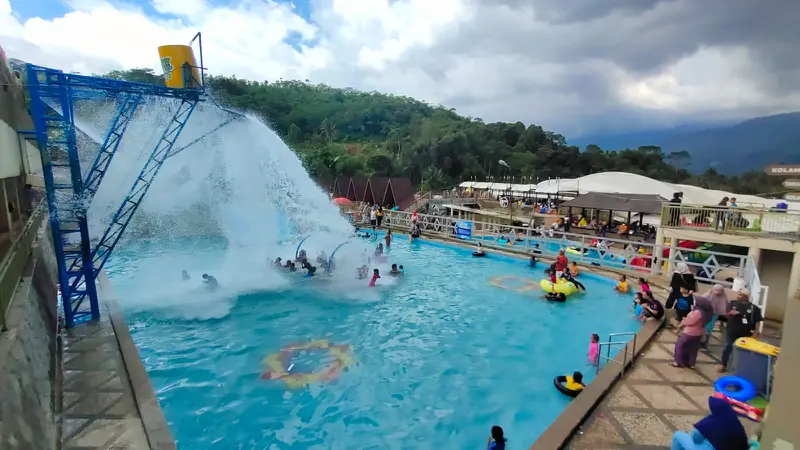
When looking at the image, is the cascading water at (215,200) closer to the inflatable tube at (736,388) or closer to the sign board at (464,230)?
the sign board at (464,230)

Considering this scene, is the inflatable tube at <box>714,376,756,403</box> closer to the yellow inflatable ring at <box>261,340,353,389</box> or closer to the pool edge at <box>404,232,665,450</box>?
the pool edge at <box>404,232,665,450</box>

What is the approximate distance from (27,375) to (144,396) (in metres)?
1.78

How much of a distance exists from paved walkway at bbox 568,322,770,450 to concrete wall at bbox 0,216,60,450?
21.6 feet

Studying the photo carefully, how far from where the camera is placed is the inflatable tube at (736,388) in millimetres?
6891

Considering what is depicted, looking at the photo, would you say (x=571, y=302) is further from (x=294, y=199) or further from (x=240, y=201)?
(x=240, y=201)

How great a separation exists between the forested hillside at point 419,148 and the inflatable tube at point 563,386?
48652 mm

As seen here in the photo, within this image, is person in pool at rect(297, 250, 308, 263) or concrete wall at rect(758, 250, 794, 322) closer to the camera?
concrete wall at rect(758, 250, 794, 322)

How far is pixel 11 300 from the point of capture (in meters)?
6.10

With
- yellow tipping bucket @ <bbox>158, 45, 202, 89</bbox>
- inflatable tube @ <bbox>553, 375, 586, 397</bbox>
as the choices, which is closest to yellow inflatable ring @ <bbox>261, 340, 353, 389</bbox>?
inflatable tube @ <bbox>553, 375, 586, 397</bbox>

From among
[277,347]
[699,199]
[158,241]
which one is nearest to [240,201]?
[158,241]

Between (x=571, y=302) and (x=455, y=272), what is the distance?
5.43m

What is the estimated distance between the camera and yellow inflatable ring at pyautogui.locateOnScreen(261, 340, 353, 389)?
30.7ft

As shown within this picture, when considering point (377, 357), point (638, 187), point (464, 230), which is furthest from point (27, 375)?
point (638, 187)

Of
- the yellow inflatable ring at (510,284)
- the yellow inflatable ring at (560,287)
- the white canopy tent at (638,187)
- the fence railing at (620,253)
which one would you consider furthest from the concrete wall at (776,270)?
the white canopy tent at (638,187)
